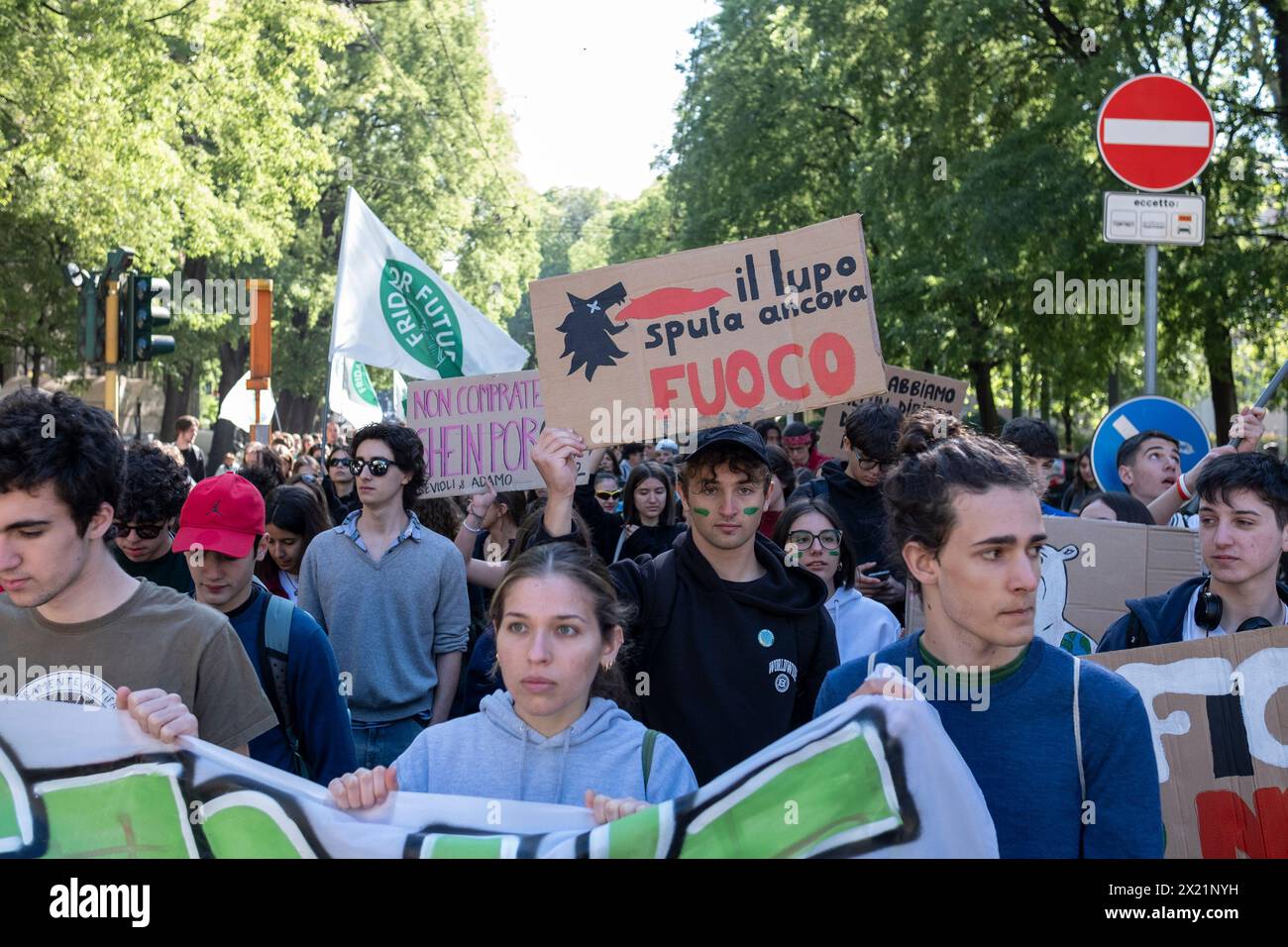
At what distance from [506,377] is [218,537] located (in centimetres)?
323

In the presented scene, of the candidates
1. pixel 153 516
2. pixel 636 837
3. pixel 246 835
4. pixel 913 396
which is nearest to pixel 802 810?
pixel 636 837

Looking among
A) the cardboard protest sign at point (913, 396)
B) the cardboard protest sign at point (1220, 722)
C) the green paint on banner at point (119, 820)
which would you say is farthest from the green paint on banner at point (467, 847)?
the cardboard protest sign at point (913, 396)

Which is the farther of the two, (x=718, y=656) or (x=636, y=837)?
(x=718, y=656)

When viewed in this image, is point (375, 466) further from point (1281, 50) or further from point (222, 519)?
point (1281, 50)

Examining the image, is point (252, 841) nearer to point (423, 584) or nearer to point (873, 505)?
point (423, 584)

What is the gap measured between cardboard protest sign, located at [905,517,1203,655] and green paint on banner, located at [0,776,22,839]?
12.8ft

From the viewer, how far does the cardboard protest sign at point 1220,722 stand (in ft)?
13.1

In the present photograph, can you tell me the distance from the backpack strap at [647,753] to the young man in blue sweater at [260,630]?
1.18m

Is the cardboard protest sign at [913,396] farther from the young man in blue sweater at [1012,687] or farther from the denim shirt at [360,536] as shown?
the young man in blue sweater at [1012,687]

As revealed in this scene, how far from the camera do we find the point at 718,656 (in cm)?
410

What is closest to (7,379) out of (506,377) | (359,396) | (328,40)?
(328,40)

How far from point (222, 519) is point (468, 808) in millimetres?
1879

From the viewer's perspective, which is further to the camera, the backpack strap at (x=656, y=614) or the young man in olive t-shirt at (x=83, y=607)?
Result: the backpack strap at (x=656, y=614)

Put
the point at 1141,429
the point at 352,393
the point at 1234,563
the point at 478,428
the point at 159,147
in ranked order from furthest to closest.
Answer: the point at 159,147
the point at 352,393
the point at 478,428
the point at 1141,429
the point at 1234,563
